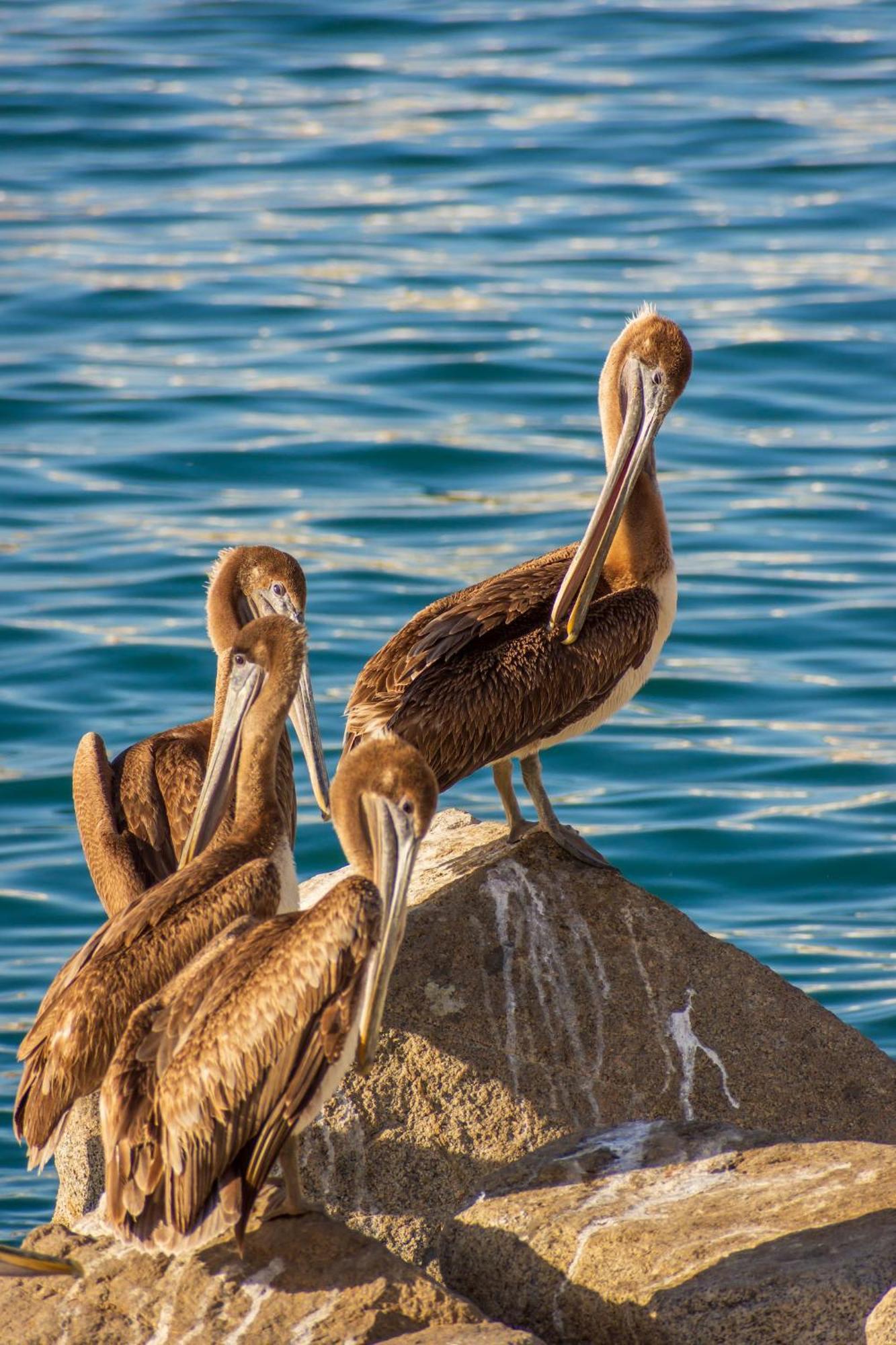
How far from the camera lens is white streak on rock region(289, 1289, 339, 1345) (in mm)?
4633

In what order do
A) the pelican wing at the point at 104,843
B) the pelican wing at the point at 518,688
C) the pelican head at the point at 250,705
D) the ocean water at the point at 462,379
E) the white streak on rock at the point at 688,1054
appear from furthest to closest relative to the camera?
the ocean water at the point at 462,379 < the pelican wing at the point at 518,688 < the pelican wing at the point at 104,843 < the white streak on rock at the point at 688,1054 < the pelican head at the point at 250,705

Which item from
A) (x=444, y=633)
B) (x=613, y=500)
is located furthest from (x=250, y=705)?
(x=613, y=500)

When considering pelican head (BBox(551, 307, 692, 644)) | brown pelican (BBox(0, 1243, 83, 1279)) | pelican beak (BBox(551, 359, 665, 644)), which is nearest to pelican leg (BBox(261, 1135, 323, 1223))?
brown pelican (BBox(0, 1243, 83, 1279))

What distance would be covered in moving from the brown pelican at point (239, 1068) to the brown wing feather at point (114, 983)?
0.37 m

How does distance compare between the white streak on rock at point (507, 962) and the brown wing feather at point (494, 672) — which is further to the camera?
the brown wing feather at point (494, 672)

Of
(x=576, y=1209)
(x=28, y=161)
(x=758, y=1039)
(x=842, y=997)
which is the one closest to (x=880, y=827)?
(x=842, y=997)

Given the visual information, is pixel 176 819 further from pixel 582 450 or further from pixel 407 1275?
pixel 582 450

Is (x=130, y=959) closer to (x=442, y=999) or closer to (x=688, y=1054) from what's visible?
(x=442, y=999)

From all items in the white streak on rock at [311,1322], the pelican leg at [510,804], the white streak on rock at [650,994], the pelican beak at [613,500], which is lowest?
the white streak on rock at [311,1322]

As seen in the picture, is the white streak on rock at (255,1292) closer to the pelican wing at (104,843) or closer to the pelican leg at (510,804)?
the pelican wing at (104,843)

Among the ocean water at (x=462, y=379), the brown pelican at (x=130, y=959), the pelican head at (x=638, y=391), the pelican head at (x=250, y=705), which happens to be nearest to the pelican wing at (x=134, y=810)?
the pelican head at (x=250, y=705)

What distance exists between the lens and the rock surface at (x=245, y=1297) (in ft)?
15.3

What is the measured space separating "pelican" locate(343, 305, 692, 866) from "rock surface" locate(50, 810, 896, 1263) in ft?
1.03

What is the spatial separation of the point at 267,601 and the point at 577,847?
1.21 metres
